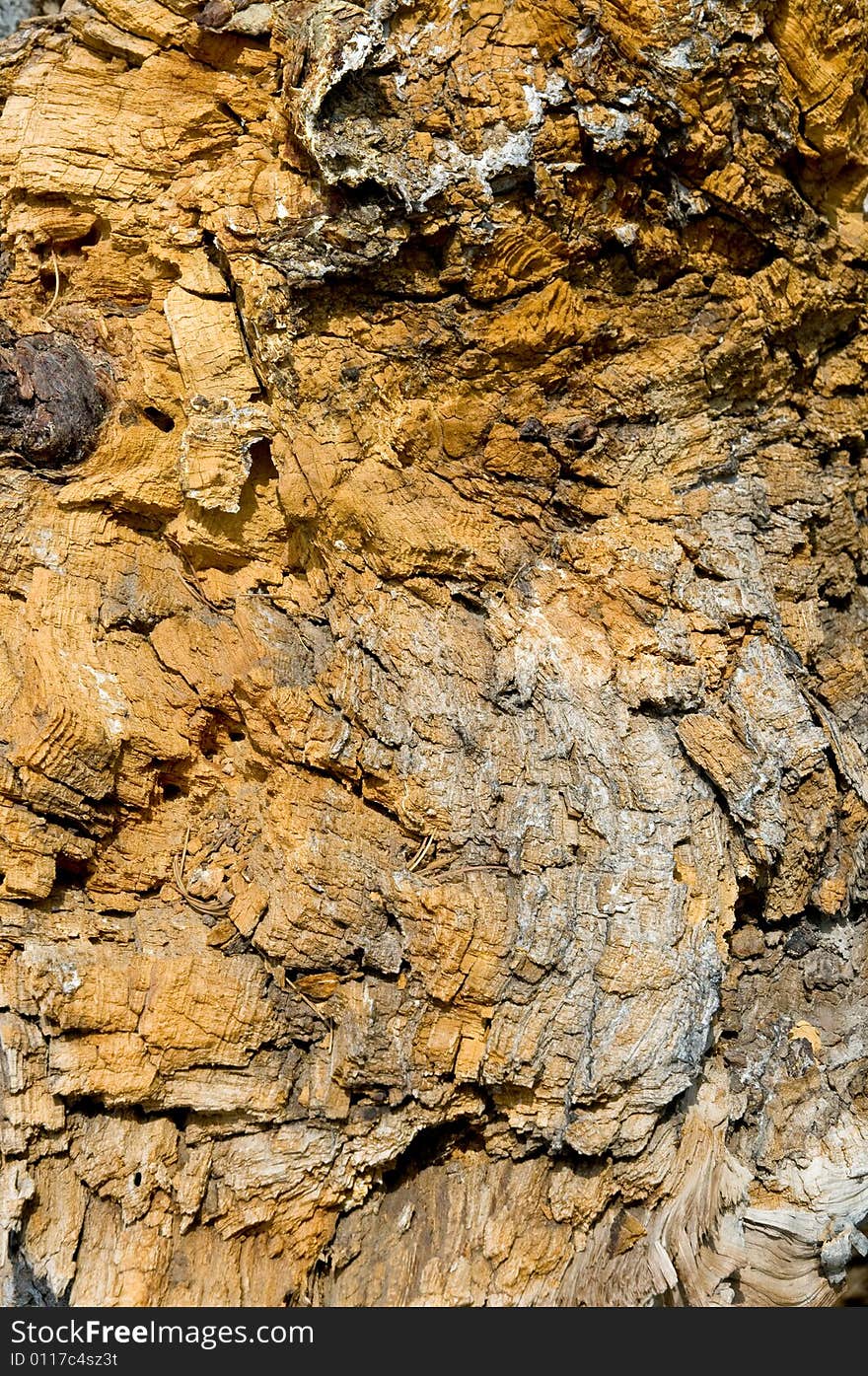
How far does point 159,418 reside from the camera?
3871 millimetres

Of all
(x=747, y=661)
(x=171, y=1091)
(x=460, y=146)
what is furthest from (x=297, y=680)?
(x=460, y=146)

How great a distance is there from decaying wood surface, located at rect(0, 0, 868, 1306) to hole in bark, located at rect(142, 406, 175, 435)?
16mm

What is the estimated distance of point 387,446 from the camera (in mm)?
3678

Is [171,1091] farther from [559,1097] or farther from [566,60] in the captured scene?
[566,60]

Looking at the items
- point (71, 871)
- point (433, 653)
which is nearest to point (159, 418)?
point (433, 653)

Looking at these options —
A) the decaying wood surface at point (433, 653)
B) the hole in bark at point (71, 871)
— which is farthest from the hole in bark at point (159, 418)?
the hole in bark at point (71, 871)

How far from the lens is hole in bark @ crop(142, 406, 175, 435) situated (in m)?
3.82

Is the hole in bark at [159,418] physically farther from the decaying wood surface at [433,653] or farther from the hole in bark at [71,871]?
the hole in bark at [71,871]

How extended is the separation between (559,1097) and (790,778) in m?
1.41

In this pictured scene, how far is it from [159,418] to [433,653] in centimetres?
149

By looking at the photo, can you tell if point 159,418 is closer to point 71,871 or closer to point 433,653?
point 433,653

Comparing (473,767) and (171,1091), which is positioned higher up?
(473,767)

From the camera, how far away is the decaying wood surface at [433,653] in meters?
3.21

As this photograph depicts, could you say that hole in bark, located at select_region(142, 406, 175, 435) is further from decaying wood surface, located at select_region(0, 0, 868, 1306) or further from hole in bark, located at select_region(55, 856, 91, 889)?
hole in bark, located at select_region(55, 856, 91, 889)
